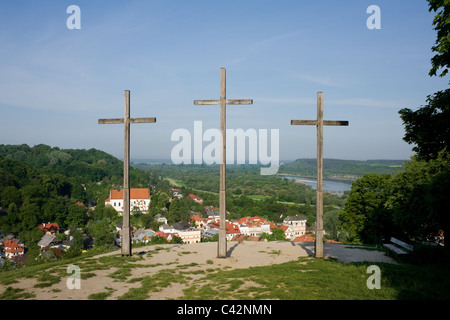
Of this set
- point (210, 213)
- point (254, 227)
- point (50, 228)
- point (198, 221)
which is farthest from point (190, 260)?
point (210, 213)

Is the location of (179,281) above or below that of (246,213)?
above

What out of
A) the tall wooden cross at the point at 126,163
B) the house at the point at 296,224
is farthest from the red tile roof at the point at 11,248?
the tall wooden cross at the point at 126,163

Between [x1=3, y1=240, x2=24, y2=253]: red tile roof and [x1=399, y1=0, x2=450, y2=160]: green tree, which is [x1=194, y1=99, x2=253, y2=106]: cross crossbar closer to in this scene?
[x1=399, y1=0, x2=450, y2=160]: green tree

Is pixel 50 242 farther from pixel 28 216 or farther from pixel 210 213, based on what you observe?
pixel 210 213

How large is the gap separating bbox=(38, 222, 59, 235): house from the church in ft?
77.3

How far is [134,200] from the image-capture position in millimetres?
100438

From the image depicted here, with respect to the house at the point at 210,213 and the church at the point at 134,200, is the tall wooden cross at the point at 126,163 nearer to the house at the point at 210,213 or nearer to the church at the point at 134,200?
the house at the point at 210,213

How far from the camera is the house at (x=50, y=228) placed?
71.6m

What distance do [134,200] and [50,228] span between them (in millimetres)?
29603

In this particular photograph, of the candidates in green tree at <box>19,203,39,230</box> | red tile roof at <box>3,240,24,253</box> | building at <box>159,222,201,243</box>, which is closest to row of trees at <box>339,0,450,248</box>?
building at <box>159,222,201,243</box>
